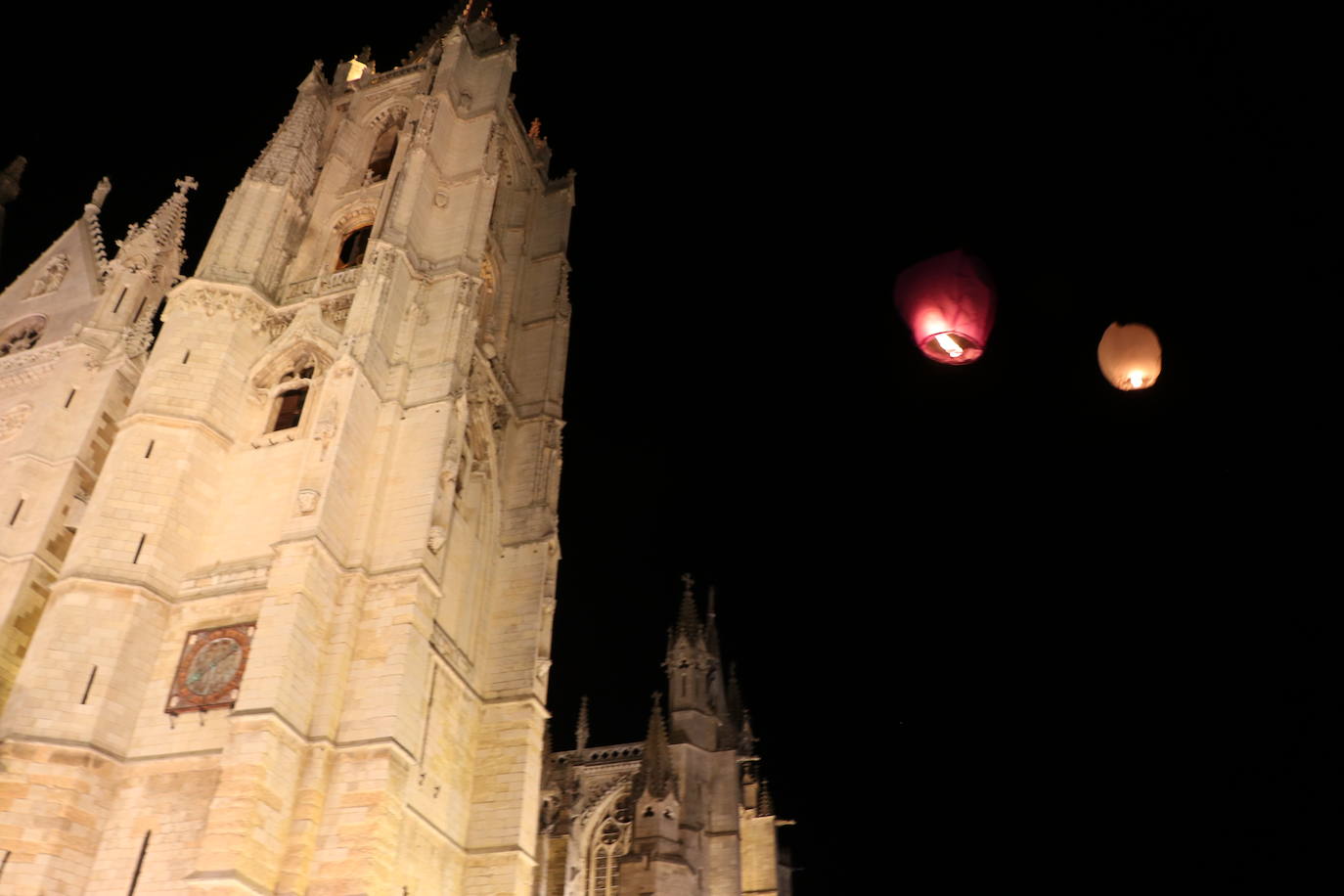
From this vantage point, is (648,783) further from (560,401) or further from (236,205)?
(236,205)

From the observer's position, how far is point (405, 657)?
16.3 metres

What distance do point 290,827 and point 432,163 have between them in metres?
14.6

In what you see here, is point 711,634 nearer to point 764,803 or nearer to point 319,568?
point 764,803

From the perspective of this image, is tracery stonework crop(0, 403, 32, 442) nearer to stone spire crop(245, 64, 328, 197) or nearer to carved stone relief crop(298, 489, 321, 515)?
stone spire crop(245, 64, 328, 197)

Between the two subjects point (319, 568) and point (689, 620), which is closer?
point (319, 568)

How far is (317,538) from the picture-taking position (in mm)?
16516

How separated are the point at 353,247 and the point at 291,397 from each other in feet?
17.6

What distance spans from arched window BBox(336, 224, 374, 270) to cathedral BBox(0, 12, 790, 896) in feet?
0.33

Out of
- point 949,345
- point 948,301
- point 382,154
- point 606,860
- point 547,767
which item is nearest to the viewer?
point 948,301

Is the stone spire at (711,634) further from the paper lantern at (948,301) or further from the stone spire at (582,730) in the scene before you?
the paper lantern at (948,301)

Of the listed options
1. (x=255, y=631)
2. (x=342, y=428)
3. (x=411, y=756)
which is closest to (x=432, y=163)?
(x=342, y=428)

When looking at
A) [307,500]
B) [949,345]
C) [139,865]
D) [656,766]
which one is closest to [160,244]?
[307,500]

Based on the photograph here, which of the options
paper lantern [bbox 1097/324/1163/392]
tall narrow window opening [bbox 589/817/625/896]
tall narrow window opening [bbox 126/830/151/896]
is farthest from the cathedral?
paper lantern [bbox 1097/324/1163/392]

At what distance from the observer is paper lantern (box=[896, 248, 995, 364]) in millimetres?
7555
